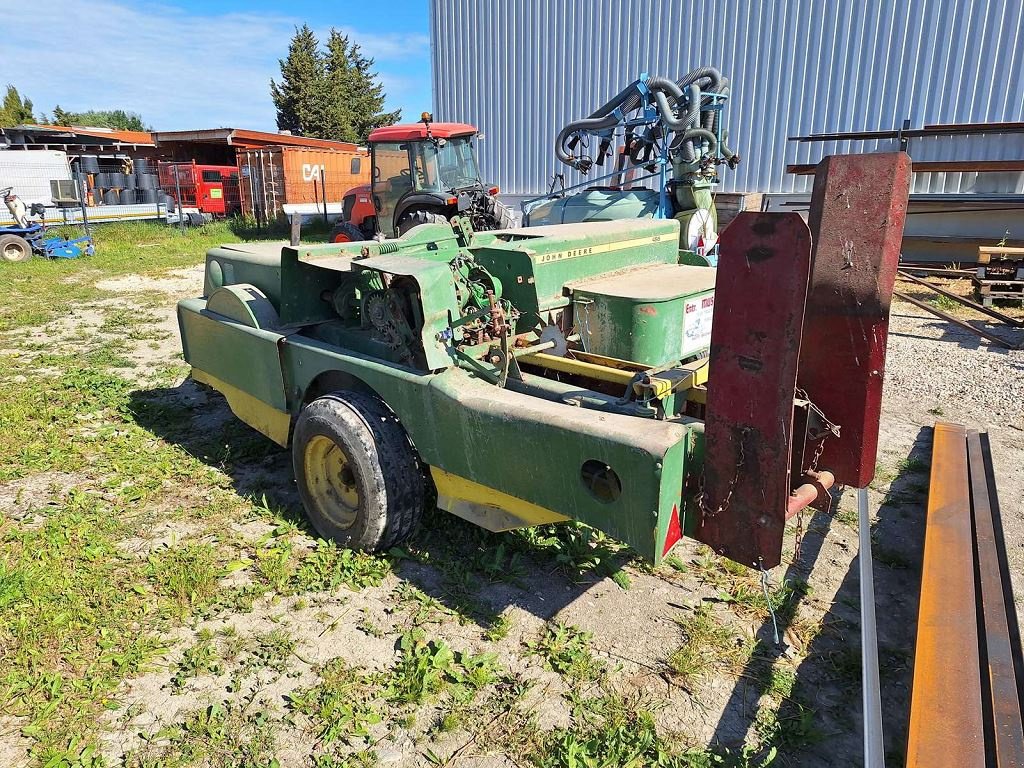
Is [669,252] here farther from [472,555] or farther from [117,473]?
[117,473]

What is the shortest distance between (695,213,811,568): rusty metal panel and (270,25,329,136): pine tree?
43074 mm

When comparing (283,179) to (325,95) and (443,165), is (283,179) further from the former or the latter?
(325,95)

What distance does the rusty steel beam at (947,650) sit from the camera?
2.12 metres

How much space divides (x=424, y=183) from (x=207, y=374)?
795 cm

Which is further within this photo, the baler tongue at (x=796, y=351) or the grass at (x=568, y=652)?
the grass at (x=568, y=652)

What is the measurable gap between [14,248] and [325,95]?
31.0m

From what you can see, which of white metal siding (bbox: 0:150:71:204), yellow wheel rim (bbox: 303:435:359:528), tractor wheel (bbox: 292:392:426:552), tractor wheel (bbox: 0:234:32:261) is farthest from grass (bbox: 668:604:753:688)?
white metal siding (bbox: 0:150:71:204)

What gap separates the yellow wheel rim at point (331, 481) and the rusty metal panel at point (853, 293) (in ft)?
7.26

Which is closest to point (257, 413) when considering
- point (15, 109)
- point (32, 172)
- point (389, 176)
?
point (389, 176)

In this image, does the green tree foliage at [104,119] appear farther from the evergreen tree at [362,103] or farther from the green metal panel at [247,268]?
the green metal panel at [247,268]

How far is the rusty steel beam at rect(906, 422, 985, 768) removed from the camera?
6.96 ft

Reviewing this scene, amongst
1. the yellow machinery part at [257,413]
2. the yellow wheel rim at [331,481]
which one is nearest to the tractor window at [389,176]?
the yellow machinery part at [257,413]

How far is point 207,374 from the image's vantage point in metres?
4.70

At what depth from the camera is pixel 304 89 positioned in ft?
133
